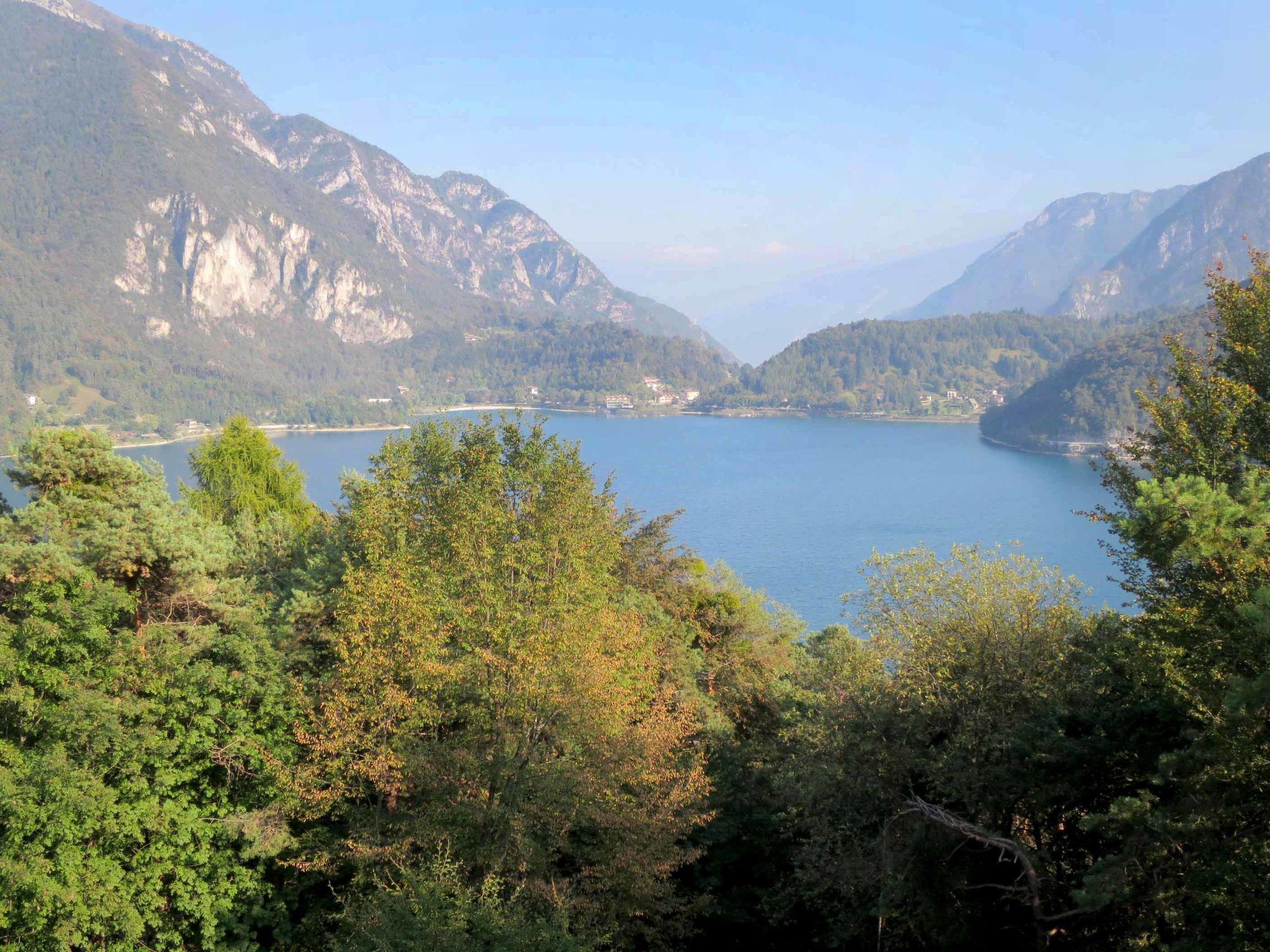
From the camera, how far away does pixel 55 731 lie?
11.7 metres

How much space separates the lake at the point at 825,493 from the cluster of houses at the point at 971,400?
93.9 feet

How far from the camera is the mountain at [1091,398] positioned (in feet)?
390

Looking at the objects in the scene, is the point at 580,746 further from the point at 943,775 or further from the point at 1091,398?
the point at 1091,398

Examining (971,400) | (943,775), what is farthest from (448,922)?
(971,400)

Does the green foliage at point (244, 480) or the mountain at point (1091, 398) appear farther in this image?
the mountain at point (1091, 398)

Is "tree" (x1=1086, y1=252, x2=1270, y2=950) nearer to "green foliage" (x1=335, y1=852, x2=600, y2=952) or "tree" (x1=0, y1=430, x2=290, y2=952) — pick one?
"green foliage" (x1=335, y1=852, x2=600, y2=952)

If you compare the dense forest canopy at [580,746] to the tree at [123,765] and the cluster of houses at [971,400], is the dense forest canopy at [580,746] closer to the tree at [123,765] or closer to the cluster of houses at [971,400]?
the tree at [123,765]

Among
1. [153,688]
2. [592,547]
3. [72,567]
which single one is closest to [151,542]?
[72,567]

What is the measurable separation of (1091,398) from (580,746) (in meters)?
131

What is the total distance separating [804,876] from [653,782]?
2.11 metres

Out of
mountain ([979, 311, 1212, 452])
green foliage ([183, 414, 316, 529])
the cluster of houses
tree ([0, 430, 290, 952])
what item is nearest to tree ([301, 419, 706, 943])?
tree ([0, 430, 290, 952])

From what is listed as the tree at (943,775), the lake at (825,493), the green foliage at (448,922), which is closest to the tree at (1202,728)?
the tree at (943,775)

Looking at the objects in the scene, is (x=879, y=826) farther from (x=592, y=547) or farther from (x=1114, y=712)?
(x=592, y=547)

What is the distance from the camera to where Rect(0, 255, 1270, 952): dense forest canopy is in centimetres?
866
